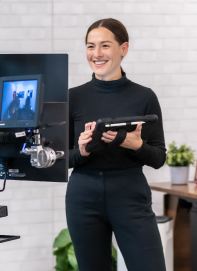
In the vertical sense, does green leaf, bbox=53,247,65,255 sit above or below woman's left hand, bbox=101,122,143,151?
below

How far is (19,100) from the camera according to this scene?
147 cm

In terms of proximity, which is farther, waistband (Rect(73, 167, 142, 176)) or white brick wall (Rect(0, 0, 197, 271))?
white brick wall (Rect(0, 0, 197, 271))

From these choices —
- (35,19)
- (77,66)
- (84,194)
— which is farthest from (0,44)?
(84,194)

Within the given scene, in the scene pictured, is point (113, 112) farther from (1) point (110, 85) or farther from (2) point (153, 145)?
(2) point (153, 145)

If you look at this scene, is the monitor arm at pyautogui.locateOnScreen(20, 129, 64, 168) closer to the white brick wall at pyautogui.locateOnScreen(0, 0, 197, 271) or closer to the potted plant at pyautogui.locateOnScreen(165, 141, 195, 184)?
the potted plant at pyautogui.locateOnScreen(165, 141, 195, 184)

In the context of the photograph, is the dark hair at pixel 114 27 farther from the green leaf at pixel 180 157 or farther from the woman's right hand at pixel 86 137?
the green leaf at pixel 180 157

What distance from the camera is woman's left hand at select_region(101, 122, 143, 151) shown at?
1695 millimetres

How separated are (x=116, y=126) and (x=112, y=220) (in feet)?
1.21

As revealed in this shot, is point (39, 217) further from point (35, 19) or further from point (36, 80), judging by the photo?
point (36, 80)

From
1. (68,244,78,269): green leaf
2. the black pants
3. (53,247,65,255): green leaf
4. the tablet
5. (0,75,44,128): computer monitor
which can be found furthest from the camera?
(53,247,65,255): green leaf

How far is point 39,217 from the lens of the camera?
3404 millimetres

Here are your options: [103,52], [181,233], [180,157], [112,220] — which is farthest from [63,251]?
[103,52]

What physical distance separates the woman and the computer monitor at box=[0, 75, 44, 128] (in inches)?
13.2

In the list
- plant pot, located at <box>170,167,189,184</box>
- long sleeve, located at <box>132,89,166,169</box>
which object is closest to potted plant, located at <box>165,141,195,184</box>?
plant pot, located at <box>170,167,189,184</box>
